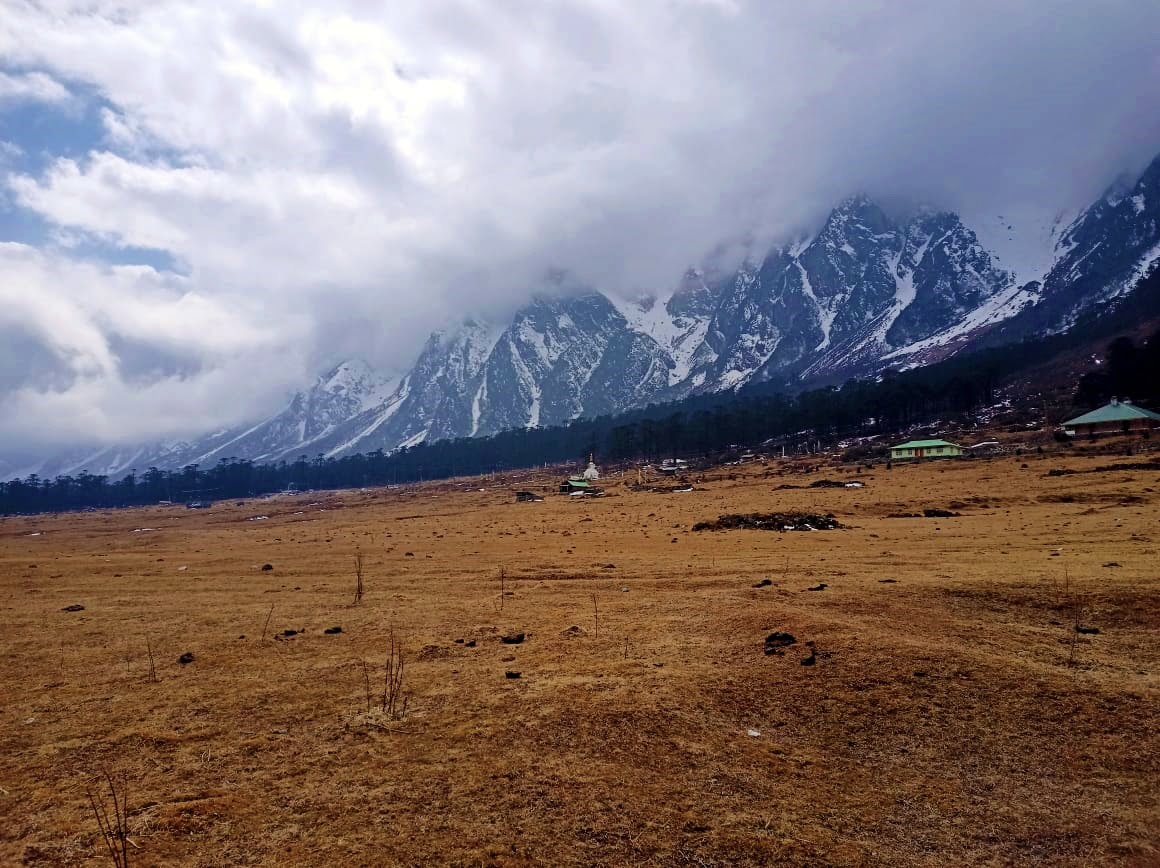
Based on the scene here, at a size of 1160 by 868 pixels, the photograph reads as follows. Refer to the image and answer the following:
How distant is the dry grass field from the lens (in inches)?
261

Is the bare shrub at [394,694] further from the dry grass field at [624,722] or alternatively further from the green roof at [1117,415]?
the green roof at [1117,415]

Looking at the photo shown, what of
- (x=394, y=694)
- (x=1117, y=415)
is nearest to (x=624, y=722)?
(x=394, y=694)

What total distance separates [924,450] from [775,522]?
182 feet

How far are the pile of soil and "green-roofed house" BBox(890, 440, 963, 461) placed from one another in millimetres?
49534

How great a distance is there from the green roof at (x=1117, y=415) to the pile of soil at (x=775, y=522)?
6132 cm

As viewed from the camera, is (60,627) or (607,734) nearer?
(607,734)

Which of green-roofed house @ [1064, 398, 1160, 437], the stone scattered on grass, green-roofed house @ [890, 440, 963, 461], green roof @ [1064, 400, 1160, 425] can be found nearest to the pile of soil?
the stone scattered on grass

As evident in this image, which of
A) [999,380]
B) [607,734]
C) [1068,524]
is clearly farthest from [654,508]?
[999,380]

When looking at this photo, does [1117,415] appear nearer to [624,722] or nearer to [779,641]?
[779,641]

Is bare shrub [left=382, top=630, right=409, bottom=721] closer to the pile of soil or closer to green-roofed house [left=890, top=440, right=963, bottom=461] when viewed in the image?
the pile of soil

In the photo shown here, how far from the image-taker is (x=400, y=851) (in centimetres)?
639

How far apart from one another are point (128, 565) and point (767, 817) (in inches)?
1383

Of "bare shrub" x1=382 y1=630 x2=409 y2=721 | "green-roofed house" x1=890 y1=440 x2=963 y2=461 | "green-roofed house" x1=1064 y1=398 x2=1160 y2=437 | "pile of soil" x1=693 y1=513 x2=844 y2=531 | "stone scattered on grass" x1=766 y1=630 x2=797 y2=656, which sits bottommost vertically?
"pile of soil" x1=693 y1=513 x2=844 y2=531

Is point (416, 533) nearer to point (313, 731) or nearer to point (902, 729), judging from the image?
point (313, 731)
